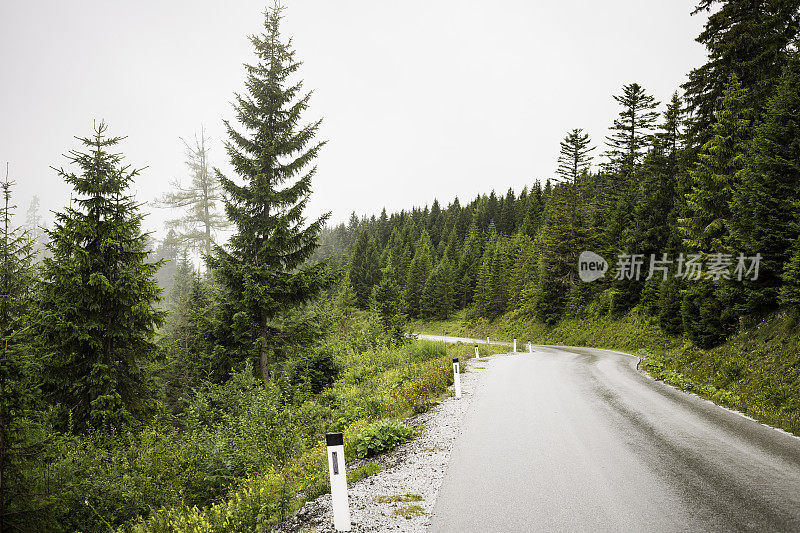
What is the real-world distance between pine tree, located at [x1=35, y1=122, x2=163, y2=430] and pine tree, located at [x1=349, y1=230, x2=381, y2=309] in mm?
60139

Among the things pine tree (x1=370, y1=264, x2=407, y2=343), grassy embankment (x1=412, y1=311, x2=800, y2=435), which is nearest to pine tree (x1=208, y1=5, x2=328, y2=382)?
grassy embankment (x1=412, y1=311, x2=800, y2=435)

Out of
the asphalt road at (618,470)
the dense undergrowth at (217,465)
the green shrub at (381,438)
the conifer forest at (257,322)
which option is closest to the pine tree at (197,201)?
the conifer forest at (257,322)

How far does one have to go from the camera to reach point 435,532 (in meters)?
4.20

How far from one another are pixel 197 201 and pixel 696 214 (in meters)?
31.7

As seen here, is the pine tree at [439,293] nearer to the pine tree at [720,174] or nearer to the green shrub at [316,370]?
the pine tree at [720,174]

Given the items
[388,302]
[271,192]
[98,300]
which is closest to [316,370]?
[271,192]

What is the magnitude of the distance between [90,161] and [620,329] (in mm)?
33746

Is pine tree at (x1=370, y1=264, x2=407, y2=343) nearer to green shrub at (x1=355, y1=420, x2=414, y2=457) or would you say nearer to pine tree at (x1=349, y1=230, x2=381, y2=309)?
green shrub at (x1=355, y1=420, x2=414, y2=457)

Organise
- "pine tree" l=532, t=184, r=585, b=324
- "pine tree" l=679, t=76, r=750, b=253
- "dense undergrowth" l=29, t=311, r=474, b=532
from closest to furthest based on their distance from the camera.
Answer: "dense undergrowth" l=29, t=311, r=474, b=532 < "pine tree" l=679, t=76, r=750, b=253 < "pine tree" l=532, t=184, r=585, b=324

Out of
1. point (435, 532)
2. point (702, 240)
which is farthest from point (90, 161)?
point (702, 240)

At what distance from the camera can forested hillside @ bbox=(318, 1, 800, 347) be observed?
13031 mm

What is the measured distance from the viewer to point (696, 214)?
59.6 feet

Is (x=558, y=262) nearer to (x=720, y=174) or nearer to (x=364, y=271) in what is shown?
(x=720, y=174)

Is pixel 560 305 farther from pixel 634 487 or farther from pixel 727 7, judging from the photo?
pixel 634 487
